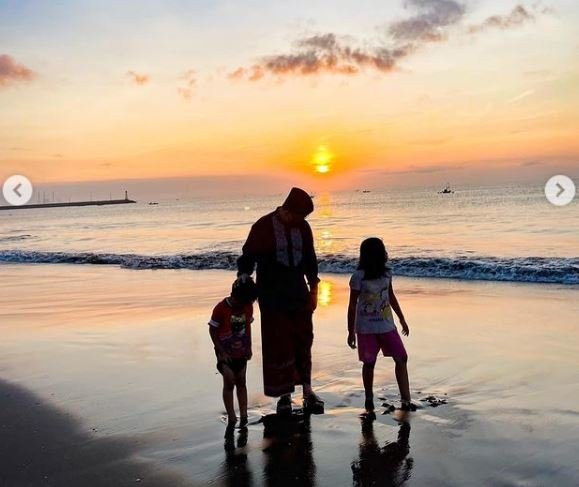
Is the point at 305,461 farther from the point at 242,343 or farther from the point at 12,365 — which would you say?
the point at 12,365

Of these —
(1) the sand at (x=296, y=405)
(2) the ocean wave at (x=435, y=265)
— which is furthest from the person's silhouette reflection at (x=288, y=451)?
(2) the ocean wave at (x=435, y=265)

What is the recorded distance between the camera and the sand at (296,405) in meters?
4.04

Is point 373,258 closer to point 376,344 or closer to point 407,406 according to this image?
point 376,344

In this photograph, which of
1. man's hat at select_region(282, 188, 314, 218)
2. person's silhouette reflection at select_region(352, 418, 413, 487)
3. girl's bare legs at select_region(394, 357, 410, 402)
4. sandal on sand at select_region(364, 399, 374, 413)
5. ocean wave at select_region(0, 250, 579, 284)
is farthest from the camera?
ocean wave at select_region(0, 250, 579, 284)

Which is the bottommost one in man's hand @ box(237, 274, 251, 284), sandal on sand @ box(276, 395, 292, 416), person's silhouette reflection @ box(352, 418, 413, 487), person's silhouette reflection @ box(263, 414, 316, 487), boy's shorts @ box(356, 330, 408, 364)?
person's silhouette reflection @ box(352, 418, 413, 487)

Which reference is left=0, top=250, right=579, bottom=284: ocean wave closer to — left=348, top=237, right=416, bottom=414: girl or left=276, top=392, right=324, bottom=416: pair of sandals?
left=348, top=237, right=416, bottom=414: girl

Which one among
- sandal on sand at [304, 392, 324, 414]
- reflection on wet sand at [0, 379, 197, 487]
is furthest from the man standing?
reflection on wet sand at [0, 379, 197, 487]

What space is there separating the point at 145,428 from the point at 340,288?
9.44 meters

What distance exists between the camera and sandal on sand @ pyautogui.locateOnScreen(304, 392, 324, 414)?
518 centimetres

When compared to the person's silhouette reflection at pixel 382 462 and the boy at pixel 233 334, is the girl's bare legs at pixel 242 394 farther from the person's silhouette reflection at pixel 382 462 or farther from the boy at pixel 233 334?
the person's silhouette reflection at pixel 382 462

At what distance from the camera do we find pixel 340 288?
14062 mm

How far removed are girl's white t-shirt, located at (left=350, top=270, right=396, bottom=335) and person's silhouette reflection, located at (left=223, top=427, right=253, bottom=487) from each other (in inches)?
56.2

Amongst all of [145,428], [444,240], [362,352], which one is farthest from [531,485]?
[444,240]

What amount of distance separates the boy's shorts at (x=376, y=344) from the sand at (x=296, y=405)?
44 cm
